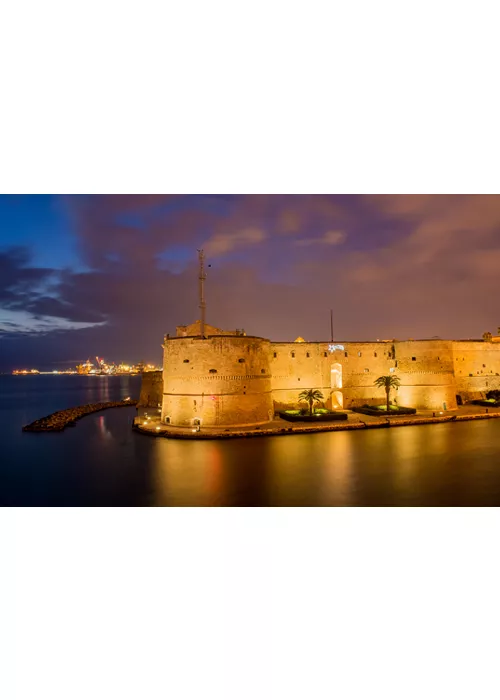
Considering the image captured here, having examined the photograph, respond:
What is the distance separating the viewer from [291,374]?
23906 mm

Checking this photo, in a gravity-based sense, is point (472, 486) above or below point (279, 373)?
below

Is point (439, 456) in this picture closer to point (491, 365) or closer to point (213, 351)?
point (213, 351)

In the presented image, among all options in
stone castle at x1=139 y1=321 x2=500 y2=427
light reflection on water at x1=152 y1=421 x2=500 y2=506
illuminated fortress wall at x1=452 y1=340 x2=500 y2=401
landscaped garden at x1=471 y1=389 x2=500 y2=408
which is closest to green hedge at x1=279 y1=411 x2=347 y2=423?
stone castle at x1=139 y1=321 x2=500 y2=427

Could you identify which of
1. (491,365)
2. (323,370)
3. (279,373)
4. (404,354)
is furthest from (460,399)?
(279,373)

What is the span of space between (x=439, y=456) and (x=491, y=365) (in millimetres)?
17450

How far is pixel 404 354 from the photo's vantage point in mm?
24516

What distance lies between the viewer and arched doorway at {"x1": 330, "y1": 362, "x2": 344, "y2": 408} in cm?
2459

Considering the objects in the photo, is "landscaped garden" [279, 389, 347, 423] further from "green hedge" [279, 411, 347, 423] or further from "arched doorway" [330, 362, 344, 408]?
"arched doorway" [330, 362, 344, 408]

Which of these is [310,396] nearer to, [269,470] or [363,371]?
[363,371]

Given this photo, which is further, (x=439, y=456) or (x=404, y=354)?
(x=404, y=354)

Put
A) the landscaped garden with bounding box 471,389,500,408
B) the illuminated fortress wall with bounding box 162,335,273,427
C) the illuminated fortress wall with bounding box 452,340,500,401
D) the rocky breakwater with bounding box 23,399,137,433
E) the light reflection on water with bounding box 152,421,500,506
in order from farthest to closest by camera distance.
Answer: the illuminated fortress wall with bounding box 452,340,500,401, the landscaped garden with bounding box 471,389,500,408, the rocky breakwater with bounding box 23,399,137,433, the illuminated fortress wall with bounding box 162,335,273,427, the light reflection on water with bounding box 152,421,500,506

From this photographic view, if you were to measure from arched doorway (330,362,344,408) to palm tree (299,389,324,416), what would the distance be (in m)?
1.18

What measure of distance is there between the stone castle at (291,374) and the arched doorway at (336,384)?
0.06 metres

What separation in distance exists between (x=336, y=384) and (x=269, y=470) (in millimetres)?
12723
